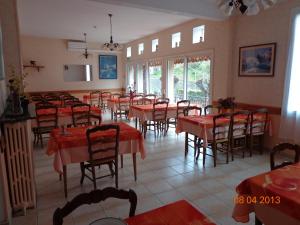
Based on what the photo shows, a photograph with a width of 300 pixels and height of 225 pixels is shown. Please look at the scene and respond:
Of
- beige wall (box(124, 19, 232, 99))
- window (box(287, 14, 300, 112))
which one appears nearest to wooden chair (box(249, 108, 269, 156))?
window (box(287, 14, 300, 112))

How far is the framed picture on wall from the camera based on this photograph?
4391mm

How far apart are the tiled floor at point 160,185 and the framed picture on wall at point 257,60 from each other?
169cm

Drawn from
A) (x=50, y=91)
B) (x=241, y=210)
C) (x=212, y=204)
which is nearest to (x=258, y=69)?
(x=212, y=204)

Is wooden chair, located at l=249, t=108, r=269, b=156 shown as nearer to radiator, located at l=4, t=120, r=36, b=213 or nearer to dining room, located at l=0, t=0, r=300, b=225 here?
dining room, located at l=0, t=0, r=300, b=225

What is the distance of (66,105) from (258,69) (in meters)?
4.50

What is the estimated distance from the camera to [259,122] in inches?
→ 169

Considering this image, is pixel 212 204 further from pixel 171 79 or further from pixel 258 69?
pixel 171 79

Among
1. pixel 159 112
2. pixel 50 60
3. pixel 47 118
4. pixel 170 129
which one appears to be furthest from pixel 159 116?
pixel 50 60

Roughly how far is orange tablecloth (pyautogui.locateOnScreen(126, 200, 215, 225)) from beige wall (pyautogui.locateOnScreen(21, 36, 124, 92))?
29.6ft

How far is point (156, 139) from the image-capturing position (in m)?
5.40

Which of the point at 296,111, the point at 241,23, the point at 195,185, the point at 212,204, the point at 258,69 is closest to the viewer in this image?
the point at 212,204

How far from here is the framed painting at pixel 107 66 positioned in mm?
10359

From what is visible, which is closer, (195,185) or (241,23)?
(195,185)

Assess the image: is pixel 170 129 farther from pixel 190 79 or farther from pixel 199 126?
pixel 199 126
